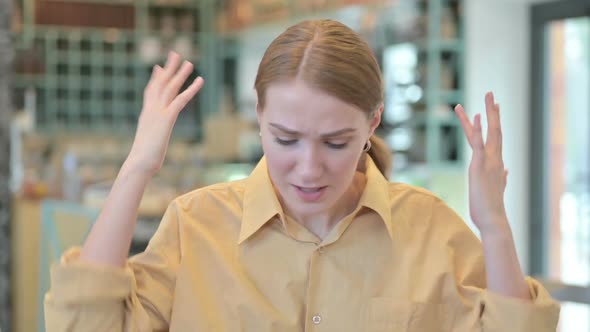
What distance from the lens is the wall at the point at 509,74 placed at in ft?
19.2

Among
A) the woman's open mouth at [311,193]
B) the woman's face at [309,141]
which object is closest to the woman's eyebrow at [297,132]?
the woman's face at [309,141]

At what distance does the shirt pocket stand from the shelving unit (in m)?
7.93

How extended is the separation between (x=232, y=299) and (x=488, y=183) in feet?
1.71

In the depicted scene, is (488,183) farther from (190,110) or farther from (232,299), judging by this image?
(190,110)

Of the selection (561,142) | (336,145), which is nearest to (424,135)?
(561,142)

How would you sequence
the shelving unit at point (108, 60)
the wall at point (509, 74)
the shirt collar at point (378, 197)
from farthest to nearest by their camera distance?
the shelving unit at point (108, 60) < the wall at point (509, 74) < the shirt collar at point (378, 197)

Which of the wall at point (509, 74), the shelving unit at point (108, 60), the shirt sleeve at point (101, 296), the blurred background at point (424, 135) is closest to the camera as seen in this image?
the shirt sleeve at point (101, 296)

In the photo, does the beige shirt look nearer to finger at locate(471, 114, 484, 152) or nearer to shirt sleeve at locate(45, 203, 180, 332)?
shirt sleeve at locate(45, 203, 180, 332)

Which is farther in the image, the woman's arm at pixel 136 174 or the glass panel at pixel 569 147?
the glass panel at pixel 569 147

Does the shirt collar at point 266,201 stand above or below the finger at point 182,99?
below

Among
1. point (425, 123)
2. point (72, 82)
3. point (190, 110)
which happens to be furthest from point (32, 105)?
point (425, 123)

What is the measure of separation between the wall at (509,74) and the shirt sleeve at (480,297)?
14.6 feet

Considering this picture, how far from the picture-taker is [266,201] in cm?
152

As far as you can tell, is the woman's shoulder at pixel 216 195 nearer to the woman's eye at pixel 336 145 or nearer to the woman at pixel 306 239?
the woman at pixel 306 239
